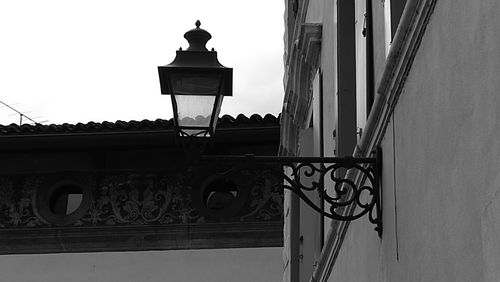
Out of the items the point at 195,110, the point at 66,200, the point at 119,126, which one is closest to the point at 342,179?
the point at 195,110

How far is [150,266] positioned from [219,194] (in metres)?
1.20

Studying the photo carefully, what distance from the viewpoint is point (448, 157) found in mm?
3934

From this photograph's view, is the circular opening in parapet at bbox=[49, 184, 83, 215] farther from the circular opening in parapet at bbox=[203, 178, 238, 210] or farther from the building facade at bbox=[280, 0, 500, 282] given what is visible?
the building facade at bbox=[280, 0, 500, 282]

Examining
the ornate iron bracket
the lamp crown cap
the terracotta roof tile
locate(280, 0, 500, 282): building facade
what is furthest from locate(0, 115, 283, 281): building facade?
the ornate iron bracket

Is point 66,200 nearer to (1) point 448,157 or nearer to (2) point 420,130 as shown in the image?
(2) point 420,130

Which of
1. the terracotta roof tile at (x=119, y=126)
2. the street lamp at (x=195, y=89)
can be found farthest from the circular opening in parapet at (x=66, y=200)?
the street lamp at (x=195, y=89)

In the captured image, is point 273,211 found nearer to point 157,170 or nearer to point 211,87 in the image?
point 157,170

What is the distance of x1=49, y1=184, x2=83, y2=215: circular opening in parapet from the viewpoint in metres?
15.5

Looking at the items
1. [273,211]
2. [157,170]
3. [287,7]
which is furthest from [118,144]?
[287,7]

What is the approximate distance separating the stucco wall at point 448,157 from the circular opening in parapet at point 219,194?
401 inches

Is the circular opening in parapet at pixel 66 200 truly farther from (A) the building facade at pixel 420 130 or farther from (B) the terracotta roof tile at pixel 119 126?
(A) the building facade at pixel 420 130

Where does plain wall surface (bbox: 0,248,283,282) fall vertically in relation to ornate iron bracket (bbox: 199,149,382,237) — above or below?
below

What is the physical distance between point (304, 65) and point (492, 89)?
19.4 ft

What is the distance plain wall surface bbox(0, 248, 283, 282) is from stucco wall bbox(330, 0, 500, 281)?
10166 mm
